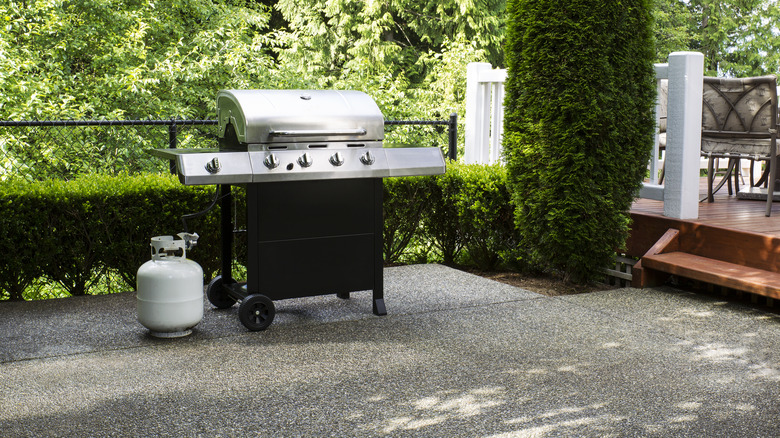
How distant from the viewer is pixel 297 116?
3.93 metres

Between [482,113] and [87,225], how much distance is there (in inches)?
138

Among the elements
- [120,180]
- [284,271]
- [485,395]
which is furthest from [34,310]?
[485,395]

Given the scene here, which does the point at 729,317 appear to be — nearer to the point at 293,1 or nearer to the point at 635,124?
the point at 635,124

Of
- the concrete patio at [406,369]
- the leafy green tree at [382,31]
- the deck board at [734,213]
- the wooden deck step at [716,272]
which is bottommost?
the concrete patio at [406,369]

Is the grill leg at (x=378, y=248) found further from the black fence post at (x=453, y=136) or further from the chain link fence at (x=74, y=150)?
the black fence post at (x=453, y=136)

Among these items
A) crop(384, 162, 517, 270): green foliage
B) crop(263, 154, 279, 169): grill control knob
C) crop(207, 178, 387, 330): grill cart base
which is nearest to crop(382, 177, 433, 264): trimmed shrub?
crop(384, 162, 517, 270): green foliage

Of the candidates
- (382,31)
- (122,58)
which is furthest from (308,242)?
(382,31)

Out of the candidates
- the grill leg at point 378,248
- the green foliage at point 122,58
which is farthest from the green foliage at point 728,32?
the grill leg at point 378,248

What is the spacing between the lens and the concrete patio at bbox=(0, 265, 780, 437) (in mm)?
2805

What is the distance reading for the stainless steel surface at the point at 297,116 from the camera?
385 centimetres

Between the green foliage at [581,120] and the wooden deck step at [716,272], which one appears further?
the green foliage at [581,120]

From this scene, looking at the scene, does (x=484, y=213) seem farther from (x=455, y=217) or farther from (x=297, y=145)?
(x=297, y=145)

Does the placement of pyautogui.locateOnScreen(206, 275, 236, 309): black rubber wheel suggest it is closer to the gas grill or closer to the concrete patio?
the concrete patio

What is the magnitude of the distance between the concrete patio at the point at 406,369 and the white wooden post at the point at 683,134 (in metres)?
0.76
